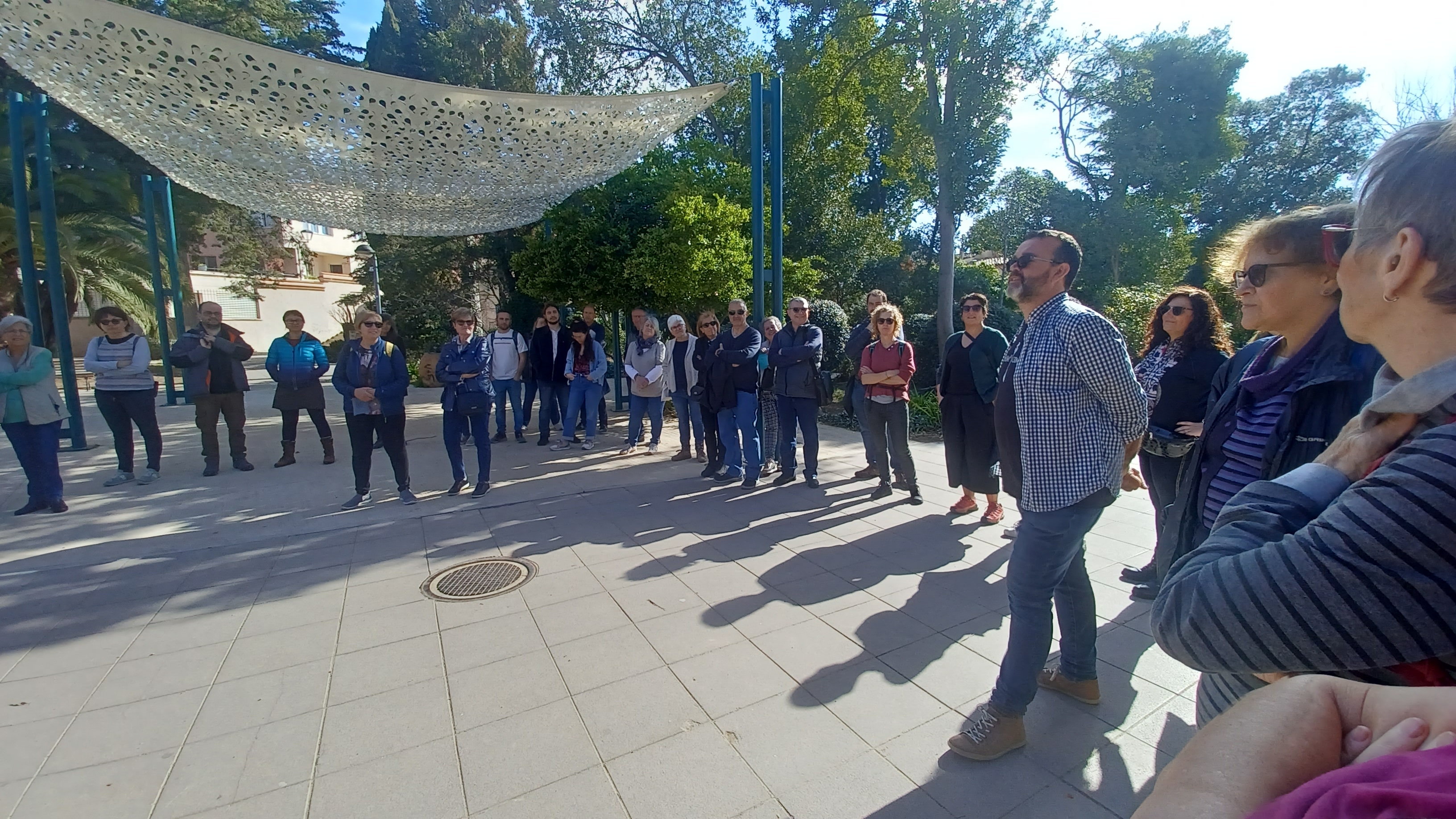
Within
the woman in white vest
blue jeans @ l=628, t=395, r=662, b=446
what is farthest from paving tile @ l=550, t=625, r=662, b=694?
the woman in white vest

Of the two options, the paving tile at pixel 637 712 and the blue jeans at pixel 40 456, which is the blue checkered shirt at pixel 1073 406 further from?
the blue jeans at pixel 40 456

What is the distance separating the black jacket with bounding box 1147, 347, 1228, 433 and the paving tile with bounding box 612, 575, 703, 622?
2.76 metres

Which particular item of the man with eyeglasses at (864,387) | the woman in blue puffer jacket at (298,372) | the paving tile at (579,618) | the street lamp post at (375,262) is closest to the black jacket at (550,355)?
the woman in blue puffer jacket at (298,372)

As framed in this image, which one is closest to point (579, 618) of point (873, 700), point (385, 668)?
point (385, 668)

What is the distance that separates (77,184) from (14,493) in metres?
14.4

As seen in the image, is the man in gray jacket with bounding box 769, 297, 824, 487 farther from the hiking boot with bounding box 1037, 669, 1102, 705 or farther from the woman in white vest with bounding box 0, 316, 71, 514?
the woman in white vest with bounding box 0, 316, 71, 514

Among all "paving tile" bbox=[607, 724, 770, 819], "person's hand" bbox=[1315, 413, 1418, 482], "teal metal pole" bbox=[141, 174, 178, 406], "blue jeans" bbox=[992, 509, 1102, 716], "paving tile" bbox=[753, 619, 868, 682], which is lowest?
"paving tile" bbox=[607, 724, 770, 819]

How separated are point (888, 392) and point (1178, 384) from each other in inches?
91.7

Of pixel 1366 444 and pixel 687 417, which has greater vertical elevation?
pixel 1366 444

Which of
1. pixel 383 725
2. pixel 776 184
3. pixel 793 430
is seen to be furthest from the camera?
pixel 776 184

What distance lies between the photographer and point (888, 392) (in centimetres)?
563

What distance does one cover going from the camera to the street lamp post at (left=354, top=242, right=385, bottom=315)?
19.6 metres

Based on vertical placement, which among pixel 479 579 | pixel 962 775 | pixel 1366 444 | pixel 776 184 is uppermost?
pixel 776 184

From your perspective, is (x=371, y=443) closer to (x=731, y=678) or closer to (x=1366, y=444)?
(x=731, y=678)
